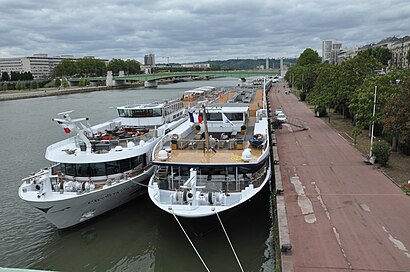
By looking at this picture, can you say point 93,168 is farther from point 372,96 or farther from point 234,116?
point 372,96

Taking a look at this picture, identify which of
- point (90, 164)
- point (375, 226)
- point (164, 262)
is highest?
point (90, 164)

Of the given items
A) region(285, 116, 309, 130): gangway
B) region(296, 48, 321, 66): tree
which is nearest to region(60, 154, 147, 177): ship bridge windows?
region(285, 116, 309, 130): gangway

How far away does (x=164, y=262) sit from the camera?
16.8 m

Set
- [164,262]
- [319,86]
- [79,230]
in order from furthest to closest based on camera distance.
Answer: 1. [319,86]
2. [79,230]
3. [164,262]

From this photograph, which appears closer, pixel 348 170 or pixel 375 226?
pixel 375 226

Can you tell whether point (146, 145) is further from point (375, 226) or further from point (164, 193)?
point (375, 226)

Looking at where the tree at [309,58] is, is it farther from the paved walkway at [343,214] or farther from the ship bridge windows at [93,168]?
the ship bridge windows at [93,168]

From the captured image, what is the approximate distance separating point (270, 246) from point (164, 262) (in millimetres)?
4949

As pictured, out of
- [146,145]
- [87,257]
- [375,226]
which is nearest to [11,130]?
[146,145]

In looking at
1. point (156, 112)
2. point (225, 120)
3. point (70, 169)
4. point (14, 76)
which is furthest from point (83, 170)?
point (14, 76)

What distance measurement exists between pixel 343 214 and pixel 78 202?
1253 cm

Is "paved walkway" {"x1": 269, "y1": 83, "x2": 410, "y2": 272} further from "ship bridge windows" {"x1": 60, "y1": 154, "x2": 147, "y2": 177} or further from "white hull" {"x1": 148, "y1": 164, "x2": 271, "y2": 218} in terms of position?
"ship bridge windows" {"x1": 60, "y1": 154, "x2": 147, "y2": 177}

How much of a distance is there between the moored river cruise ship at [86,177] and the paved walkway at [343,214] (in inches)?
344

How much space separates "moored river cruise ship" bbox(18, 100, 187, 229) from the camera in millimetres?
18562
